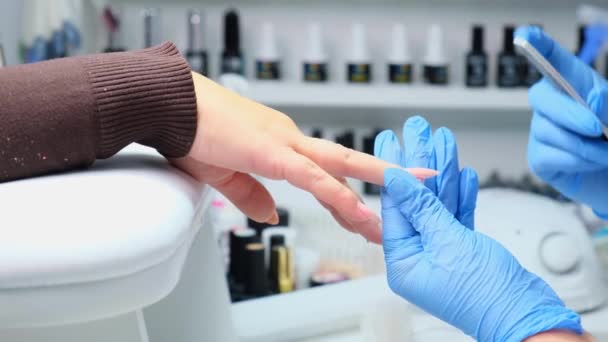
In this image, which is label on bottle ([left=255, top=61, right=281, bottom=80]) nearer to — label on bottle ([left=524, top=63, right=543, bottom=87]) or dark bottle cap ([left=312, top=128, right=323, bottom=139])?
dark bottle cap ([left=312, top=128, right=323, bottom=139])

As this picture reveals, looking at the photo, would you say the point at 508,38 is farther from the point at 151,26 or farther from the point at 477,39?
the point at 151,26

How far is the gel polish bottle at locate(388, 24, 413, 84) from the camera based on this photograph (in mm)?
1478

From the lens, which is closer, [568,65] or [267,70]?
[568,65]

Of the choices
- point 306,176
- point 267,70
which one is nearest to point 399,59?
point 267,70

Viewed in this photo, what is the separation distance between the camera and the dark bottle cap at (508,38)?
147cm

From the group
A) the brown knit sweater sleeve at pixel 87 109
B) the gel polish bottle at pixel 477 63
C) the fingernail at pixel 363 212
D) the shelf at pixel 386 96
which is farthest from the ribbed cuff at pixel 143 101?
the gel polish bottle at pixel 477 63

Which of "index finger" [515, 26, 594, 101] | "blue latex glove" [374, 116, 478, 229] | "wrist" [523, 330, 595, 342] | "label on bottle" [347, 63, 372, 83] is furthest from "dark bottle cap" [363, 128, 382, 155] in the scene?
"wrist" [523, 330, 595, 342]

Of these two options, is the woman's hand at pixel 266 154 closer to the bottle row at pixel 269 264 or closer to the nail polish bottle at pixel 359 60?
the bottle row at pixel 269 264

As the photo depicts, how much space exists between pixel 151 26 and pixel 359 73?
40 cm

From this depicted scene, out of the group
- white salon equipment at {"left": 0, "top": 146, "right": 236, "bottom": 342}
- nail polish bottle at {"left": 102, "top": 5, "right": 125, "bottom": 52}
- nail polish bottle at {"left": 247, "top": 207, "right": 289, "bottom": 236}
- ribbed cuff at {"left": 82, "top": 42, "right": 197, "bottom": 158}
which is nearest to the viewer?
white salon equipment at {"left": 0, "top": 146, "right": 236, "bottom": 342}

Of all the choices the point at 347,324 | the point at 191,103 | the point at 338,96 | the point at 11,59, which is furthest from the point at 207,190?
the point at 338,96

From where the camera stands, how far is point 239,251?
100cm

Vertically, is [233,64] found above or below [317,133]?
above

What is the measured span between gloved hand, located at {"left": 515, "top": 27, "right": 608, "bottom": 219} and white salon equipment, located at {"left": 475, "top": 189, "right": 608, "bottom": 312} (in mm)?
79
